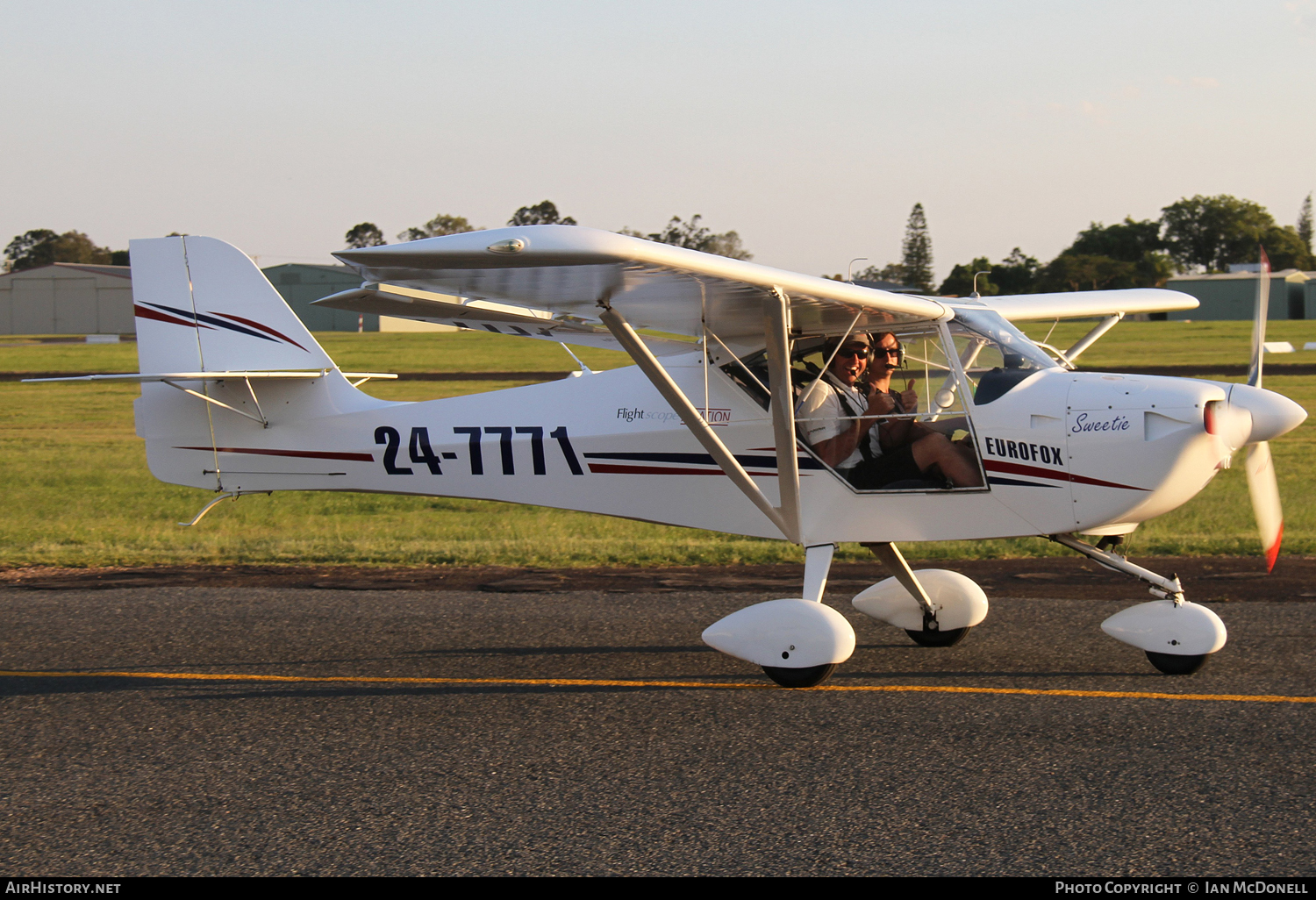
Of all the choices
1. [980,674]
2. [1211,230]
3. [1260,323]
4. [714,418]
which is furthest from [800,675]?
[1211,230]

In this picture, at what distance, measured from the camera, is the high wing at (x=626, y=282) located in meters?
4.65

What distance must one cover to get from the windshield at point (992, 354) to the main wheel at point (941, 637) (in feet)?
5.07

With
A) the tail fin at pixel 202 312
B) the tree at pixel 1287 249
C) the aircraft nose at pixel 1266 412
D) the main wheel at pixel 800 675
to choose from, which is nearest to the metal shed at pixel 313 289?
the tail fin at pixel 202 312

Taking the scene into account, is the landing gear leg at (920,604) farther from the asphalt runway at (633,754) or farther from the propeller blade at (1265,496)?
the propeller blade at (1265,496)

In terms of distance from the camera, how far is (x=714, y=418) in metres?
6.80

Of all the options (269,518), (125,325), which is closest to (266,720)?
(269,518)

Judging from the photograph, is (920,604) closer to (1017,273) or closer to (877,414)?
(877,414)

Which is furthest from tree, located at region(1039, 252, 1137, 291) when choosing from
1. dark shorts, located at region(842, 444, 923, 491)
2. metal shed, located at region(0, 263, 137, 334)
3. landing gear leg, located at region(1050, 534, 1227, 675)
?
dark shorts, located at region(842, 444, 923, 491)

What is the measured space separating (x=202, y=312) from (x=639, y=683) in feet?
13.0

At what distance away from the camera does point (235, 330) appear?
7820mm

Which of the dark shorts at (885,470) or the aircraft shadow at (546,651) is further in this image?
the aircraft shadow at (546,651)

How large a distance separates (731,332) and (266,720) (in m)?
3.26

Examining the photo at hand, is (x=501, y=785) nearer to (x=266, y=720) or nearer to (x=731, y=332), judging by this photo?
(x=266, y=720)

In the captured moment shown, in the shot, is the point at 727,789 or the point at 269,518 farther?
the point at 269,518
